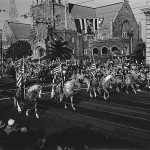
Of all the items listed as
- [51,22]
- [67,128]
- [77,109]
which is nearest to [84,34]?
[51,22]

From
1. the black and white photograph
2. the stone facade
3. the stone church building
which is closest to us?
the black and white photograph

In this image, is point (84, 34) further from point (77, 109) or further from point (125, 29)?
point (77, 109)

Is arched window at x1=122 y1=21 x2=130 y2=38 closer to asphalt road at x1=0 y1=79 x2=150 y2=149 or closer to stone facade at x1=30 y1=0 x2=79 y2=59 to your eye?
stone facade at x1=30 y1=0 x2=79 y2=59

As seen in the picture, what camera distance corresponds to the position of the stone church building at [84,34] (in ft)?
200

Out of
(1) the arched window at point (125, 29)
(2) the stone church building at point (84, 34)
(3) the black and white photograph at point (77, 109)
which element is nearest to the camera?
(3) the black and white photograph at point (77, 109)

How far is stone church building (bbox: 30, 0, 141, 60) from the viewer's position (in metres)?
60.9

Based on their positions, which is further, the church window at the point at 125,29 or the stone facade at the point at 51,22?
the church window at the point at 125,29

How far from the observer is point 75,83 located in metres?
15.7

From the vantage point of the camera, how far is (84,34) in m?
66.0

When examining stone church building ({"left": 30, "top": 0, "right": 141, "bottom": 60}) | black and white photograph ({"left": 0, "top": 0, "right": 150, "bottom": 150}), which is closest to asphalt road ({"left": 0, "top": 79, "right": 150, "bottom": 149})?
black and white photograph ({"left": 0, "top": 0, "right": 150, "bottom": 150})

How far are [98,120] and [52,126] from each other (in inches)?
97.4

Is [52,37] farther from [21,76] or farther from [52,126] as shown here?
[52,126]

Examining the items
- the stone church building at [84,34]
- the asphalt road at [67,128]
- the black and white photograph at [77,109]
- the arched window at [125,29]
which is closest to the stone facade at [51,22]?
the stone church building at [84,34]

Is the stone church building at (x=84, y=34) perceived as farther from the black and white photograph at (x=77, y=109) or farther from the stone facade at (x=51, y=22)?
the black and white photograph at (x=77, y=109)
